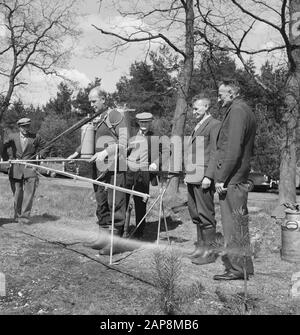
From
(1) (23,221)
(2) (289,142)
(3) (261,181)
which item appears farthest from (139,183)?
(3) (261,181)

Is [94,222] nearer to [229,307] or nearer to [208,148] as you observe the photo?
[208,148]

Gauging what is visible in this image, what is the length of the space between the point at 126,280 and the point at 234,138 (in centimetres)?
173

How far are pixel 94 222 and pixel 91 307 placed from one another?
15.9 feet

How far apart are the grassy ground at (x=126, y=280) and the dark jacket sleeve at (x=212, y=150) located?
0.98m

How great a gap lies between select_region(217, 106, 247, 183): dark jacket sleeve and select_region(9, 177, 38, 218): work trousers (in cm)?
514

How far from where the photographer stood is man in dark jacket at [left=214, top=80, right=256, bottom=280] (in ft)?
16.0

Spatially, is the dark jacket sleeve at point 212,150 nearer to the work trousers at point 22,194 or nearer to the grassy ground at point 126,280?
the grassy ground at point 126,280

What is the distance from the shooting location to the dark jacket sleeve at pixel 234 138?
4879 millimetres

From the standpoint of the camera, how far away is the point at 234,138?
16.0 feet

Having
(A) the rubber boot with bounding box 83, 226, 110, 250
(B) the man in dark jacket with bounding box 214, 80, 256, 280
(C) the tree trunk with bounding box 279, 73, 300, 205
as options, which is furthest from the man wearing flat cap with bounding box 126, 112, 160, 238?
(C) the tree trunk with bounding box 279, 73, 300, 205

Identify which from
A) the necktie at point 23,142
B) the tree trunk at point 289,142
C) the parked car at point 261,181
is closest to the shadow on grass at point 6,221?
the necktie at point 23,142

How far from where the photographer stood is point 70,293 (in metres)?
4.39

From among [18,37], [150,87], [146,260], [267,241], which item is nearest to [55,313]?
[146,260]

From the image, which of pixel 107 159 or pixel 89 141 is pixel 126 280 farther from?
pixel 89 141
